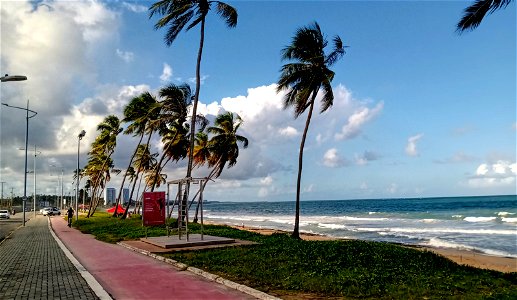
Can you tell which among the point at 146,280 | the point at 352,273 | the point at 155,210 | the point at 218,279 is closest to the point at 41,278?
the point at 146,280

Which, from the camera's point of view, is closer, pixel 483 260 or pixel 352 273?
pixel 352 273

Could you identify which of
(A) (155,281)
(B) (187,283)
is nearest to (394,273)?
(B) (187,283)

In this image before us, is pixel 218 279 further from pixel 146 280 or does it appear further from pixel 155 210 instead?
pixel 155 210

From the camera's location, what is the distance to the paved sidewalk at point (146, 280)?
8.24m

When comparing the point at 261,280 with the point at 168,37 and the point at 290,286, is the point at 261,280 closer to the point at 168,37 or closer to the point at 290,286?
the point at 290,286

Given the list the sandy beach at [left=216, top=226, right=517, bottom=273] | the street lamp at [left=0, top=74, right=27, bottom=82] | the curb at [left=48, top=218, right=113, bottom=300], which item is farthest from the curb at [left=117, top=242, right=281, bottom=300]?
the sandy beach at [left=216, top=226, right=517, bottom=273]

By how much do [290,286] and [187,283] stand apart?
2.22 m

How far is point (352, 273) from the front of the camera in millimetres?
9523

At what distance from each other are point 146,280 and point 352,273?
14.7 feet

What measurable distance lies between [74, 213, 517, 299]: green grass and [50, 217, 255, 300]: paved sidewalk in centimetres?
70

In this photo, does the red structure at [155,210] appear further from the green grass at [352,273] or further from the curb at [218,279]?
the green grass at [352,273]

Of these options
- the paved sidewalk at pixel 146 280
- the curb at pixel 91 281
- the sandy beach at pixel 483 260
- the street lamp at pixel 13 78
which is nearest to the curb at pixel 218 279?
the paved sidewalk at pixel 146 280

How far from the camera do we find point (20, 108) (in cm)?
3281

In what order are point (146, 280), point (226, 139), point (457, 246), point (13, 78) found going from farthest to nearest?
point (226, 139) < point (457, 246) < point (13, 78) < point (146, 280)
